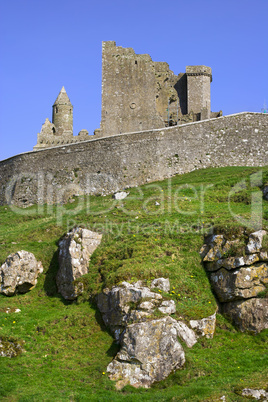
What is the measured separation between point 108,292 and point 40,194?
21.5 metres

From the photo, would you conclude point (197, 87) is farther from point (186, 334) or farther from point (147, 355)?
point (147, 355)

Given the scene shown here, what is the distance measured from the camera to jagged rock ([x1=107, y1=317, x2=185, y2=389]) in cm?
1584

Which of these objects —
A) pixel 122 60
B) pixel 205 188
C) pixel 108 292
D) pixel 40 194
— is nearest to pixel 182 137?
pixel 205 188

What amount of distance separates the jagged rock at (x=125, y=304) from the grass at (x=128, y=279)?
0.49 metres

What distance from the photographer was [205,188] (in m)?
31.7

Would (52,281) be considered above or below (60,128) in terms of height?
below

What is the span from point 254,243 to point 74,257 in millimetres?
7732

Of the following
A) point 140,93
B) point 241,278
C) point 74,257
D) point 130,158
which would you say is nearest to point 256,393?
point 241,278

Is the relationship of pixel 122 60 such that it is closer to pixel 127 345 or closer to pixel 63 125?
pixel 63 125

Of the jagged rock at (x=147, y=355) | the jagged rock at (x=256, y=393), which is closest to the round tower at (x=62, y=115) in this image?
the jagged rock at (x=147, y=355)

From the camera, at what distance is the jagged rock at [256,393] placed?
13898mm

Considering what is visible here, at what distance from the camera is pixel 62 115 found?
52.4m

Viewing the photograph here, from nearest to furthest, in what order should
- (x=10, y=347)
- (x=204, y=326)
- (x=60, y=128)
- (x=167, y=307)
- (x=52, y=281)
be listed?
(x=10, y=347) → (x=167, y=307) → (x=204, y=326) → (x=52, y=281) → (x=60, y=128)

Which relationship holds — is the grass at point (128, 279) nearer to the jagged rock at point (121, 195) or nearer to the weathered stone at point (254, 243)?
the weathered stone at point (254, 243)
